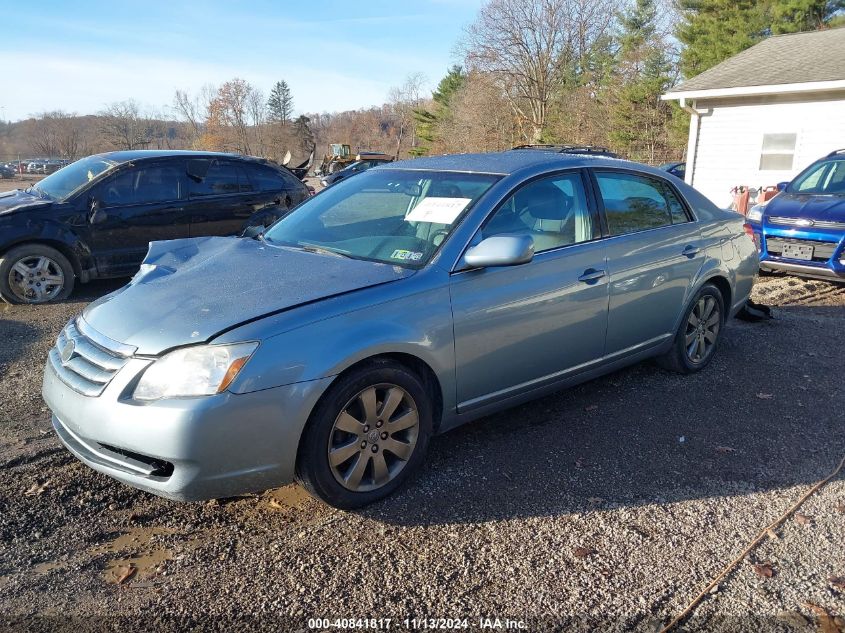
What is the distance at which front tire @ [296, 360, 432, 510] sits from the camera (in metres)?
2.88

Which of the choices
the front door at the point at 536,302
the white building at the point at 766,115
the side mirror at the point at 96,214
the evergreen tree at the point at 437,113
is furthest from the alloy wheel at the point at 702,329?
the evergreen tree at the point at 437,113

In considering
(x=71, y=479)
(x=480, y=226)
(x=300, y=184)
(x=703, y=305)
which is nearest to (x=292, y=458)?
(x=71, y=479)

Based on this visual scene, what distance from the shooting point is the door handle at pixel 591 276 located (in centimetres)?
390

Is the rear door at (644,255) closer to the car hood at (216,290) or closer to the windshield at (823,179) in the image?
the car hood at (216,290)

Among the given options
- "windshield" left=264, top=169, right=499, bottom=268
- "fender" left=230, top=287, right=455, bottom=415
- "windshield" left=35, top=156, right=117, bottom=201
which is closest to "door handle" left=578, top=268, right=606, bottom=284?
"windshield" left=264, top=169, right=499, bottom=268

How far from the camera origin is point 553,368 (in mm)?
3855

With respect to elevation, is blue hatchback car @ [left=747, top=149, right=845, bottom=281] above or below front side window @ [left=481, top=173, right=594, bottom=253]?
below

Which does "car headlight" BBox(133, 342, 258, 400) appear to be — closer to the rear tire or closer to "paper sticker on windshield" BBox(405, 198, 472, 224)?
"paper sticker on windshield" BBox(405, 198, 472, 224)

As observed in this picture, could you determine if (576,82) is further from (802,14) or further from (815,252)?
(815,252)

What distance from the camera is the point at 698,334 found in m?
4.98

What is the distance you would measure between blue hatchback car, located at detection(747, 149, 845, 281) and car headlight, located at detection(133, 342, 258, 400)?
712cm

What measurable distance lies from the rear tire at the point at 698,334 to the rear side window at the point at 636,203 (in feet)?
2.13

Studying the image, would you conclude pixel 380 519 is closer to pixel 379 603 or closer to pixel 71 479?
pixel 379 603

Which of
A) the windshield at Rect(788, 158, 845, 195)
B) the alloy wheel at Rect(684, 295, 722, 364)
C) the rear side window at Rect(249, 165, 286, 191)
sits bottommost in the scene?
the alloy wheel at Rect(684, 295, 722, 364)
